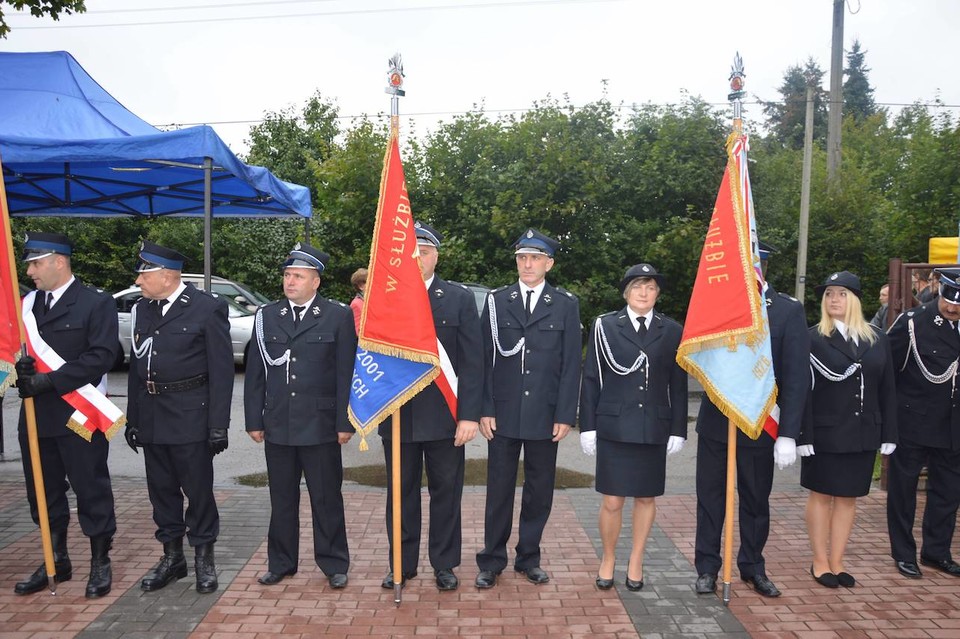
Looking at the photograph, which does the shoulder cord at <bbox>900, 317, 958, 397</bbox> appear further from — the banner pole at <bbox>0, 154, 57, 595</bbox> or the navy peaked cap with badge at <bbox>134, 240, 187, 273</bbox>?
the banner pole at <bbox>0, 154, 57, 595</bbox>

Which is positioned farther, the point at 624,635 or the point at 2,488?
the point at 2,488

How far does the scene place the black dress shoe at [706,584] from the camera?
14.9 ft

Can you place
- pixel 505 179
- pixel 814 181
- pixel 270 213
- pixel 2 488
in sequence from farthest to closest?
1. pixel 814 181
2. pixel 505 179
3. pixel 270 213
4. pixel 2 488

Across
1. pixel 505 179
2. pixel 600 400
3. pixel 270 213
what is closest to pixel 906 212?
pixel 505 179

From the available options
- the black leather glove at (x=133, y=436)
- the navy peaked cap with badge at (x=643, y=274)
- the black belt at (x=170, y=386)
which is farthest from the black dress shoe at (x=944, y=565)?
the black leather glove at (x=133, y=436)

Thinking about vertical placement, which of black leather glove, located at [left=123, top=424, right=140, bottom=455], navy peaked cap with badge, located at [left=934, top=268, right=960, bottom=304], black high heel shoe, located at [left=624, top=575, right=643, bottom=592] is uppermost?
navy peaked cap with badge, located at [left=934, top=268, right=960, bottom=304]

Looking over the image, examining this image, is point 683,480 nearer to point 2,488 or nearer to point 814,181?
point 2,488

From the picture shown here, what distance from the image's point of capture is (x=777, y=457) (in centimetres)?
445

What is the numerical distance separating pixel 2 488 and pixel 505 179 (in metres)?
9.31

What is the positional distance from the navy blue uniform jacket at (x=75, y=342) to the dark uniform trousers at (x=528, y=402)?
7.48ft

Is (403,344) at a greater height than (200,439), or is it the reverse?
(403,344)

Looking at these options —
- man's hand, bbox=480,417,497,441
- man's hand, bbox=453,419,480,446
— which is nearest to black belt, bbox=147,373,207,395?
man's hand, bbox=453,419,480,446

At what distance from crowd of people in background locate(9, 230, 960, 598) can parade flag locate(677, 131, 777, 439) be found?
16 centimetres

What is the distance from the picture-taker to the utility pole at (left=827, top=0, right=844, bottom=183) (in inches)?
877
